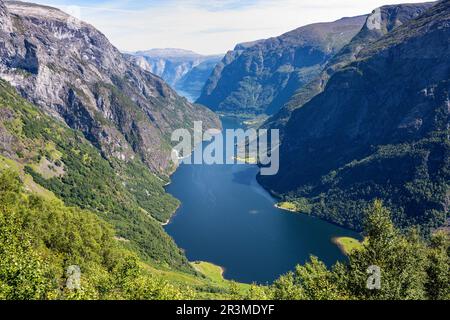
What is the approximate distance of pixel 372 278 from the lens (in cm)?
6288

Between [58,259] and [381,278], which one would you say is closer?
[381,278]

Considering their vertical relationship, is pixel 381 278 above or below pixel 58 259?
above

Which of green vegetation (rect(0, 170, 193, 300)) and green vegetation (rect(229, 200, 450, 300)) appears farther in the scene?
green vegetation (rect(229, 200, 450, 300))

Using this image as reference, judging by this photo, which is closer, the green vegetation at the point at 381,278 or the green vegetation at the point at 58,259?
the green vegetation at the point at 58,259
